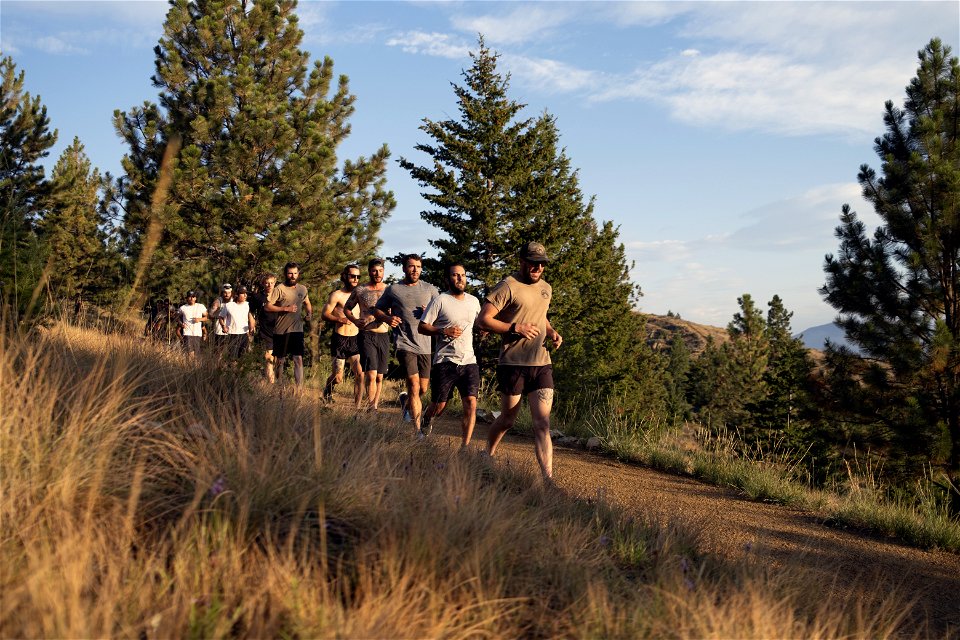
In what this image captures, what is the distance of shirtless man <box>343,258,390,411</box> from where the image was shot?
9883 millimetres

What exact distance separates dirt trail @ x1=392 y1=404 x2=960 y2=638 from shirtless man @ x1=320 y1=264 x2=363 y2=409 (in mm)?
2473

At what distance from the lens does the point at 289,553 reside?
2934mm

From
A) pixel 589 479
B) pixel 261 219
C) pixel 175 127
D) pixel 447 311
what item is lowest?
pixel 589 479

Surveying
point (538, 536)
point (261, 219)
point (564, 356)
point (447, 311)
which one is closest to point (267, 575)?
point (538, 536)

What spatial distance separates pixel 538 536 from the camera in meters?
3.90

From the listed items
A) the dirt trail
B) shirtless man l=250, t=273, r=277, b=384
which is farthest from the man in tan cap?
shirtless man l=250, t=273, r=277, b=384

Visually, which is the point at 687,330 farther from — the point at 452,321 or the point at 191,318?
the point at 452,321

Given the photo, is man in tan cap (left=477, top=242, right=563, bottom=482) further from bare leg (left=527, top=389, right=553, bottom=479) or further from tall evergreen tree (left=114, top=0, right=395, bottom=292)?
tall evergreen tree (left=114, top=0, right=395, bottom=292)

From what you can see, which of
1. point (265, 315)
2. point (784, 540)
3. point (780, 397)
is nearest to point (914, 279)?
point (784, 540)

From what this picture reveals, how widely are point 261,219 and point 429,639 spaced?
1793cm

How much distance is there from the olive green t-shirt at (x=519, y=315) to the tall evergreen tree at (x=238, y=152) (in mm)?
13627

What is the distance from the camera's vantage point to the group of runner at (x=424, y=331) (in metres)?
6.69

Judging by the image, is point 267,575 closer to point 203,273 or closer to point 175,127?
point 175,127

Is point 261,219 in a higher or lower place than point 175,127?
lower
